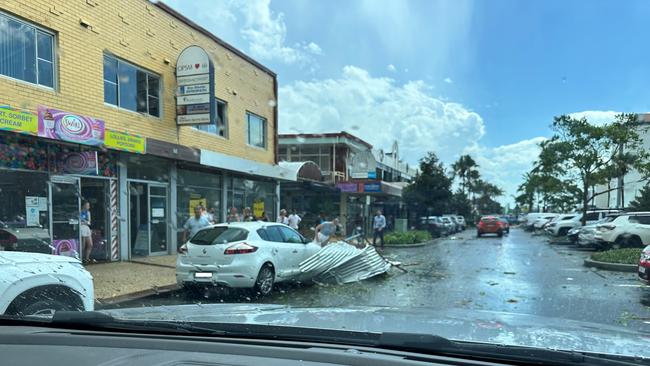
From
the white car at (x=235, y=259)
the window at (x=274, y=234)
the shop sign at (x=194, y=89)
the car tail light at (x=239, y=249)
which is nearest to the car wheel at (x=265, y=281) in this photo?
the white car at (x=235, y=259)

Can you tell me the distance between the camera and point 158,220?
16.2m

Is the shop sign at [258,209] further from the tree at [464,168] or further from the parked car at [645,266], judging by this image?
the tree at [464,168]

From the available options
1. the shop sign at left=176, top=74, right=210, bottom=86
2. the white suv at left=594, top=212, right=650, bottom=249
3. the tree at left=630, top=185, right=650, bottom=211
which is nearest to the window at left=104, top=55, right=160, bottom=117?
the shop sign at left=176, top=74, right=210, bottom=86

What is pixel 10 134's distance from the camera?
36.3ft

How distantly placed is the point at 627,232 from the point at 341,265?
12465mm

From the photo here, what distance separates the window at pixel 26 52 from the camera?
1122 cm

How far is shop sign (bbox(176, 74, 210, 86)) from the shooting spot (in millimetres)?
15930

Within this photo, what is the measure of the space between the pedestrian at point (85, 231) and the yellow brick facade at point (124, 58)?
230 cm

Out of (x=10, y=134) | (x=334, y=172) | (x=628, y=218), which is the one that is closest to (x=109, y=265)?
(x=10, y=134)

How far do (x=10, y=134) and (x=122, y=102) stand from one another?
3.79 metres

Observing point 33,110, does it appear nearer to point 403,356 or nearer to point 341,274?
point 341,274

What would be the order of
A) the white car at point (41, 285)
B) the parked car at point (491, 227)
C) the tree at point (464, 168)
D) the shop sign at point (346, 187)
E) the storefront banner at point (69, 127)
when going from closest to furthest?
the white car at point (41, 285) → the storefront banner at point (69, 127) → the shop sign at point (346, 187) → the parked car at point (491, 227) → the tree at point (464, 168)

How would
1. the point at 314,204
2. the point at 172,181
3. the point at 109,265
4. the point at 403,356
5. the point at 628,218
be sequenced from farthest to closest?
the point at 314,204 < the point at 628,218 < the point at 172,181 < the point at 109,265 < the point at 403,356

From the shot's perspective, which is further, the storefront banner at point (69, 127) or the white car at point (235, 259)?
the storefront banner at point (69, 127)
